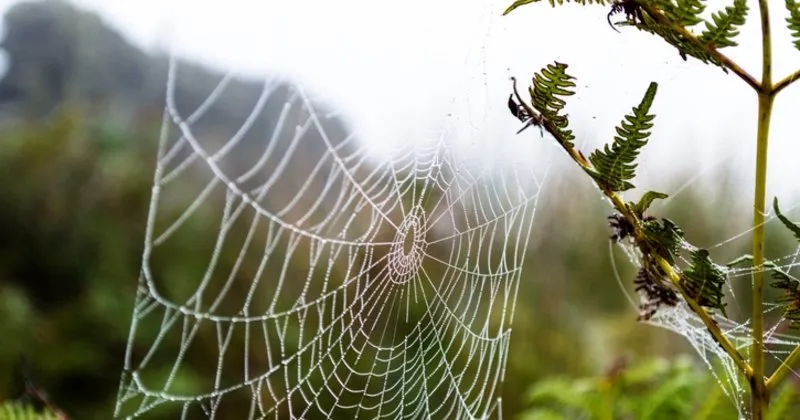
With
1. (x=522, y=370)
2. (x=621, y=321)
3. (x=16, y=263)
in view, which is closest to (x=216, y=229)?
(x=16, y=263)

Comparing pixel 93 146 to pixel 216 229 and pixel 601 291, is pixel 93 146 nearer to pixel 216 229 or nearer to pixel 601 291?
pixel 216 229

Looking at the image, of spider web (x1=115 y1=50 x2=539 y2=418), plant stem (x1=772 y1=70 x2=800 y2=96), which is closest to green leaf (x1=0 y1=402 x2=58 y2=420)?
plant stem (x1=772 y1=70 x2=800 y2=96)

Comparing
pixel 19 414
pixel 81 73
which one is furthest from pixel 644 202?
pixel 81 73

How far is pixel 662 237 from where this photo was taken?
0.40 m

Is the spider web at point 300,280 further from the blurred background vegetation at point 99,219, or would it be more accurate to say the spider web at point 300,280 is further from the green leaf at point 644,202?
the green leaf at point 644,202

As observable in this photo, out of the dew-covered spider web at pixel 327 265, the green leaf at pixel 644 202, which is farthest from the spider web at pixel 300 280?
the green leaf at pixel 644 202

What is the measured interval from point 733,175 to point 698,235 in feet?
0.58

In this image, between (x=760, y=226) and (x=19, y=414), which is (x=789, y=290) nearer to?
(x=760, y=226)

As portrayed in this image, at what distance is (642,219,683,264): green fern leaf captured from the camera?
15.5 inches

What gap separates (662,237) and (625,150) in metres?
0.05

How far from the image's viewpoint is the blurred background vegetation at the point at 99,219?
1.89 m

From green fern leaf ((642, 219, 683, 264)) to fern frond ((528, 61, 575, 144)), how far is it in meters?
0.07

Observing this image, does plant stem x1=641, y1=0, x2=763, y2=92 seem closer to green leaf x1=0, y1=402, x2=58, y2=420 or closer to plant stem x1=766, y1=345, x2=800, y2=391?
plant stem x1=766, y1=345, x2=800, y2=391

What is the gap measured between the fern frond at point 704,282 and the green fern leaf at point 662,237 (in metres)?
0.01
